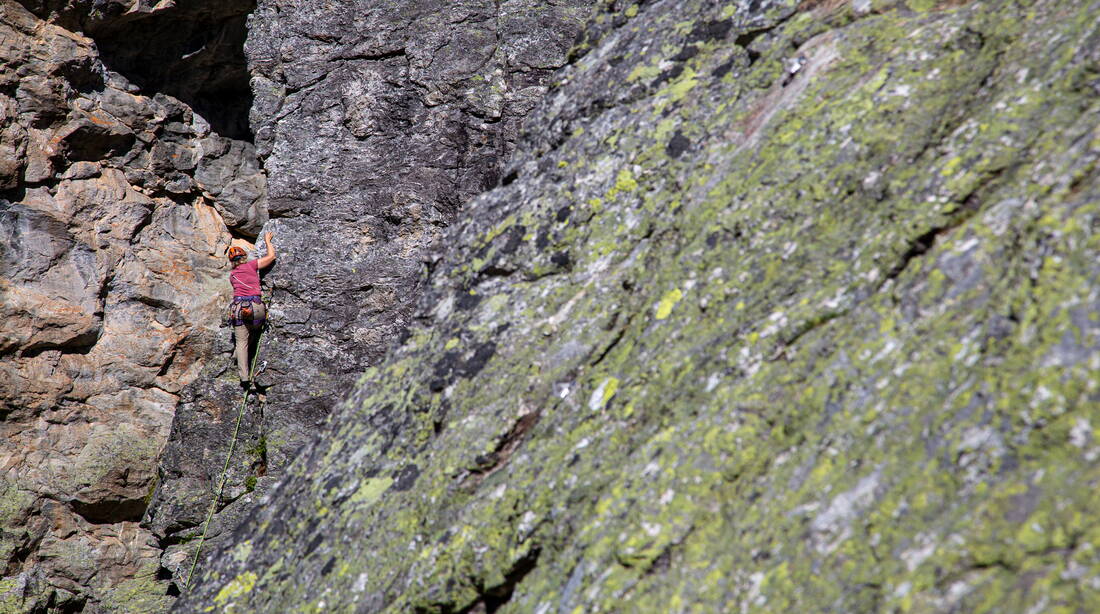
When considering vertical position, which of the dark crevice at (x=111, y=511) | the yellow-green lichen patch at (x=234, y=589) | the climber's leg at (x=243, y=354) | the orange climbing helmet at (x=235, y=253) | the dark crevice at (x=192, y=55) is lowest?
the dark crevice at (x=111, y=511)

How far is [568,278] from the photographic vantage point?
439 centimetres

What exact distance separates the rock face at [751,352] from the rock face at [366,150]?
6045 mm

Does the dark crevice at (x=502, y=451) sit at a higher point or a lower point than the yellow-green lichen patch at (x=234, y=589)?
higher

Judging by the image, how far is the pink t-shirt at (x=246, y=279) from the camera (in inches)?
500

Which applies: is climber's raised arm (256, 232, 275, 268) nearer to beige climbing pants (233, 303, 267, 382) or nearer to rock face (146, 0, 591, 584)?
rock face (146, 0, 591, 584)

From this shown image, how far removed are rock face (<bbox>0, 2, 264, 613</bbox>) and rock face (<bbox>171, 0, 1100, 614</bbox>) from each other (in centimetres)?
1071

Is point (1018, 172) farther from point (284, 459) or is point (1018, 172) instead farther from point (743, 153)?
point (284, 459)

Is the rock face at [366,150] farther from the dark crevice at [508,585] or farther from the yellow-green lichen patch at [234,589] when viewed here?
the dark crevice at [508,585]

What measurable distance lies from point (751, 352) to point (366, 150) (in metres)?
10.0

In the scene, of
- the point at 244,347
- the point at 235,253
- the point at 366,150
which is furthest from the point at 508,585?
the point at 244,347

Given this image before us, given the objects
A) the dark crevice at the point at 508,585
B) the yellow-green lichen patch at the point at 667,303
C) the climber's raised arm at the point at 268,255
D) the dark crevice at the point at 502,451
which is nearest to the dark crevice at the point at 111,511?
the climber's raised arm at the point at 268,255

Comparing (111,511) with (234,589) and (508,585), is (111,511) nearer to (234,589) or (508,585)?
(234,589)

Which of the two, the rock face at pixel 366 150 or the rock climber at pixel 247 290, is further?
the rock climber at pixel 247 290

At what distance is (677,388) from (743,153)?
1433 mm
